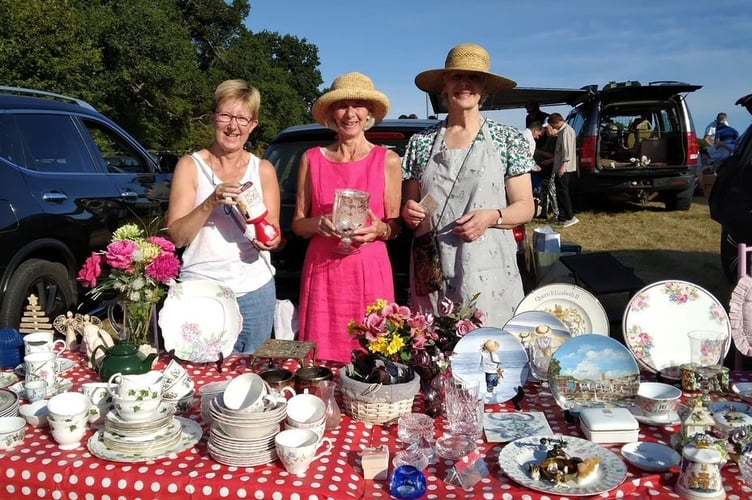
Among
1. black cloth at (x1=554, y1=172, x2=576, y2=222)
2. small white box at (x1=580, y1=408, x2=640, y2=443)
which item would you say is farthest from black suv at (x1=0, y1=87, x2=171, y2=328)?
black cloth at (x1=554, y1=172, x2=576, y2=222)

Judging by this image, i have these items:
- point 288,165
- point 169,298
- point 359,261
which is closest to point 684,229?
point 288,165

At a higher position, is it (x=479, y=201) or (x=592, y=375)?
(x=479, y=201)

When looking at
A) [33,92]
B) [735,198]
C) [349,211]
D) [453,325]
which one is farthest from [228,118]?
[735,198]

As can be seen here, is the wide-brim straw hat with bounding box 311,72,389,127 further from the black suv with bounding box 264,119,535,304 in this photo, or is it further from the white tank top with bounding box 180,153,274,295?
the black suv with bounding box 264,119,535,304

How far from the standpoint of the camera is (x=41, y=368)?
6.72 ft

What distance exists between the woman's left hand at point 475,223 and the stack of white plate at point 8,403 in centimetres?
171

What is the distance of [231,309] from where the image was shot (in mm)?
2438

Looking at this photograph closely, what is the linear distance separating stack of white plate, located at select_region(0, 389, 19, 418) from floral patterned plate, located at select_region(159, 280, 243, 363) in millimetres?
554

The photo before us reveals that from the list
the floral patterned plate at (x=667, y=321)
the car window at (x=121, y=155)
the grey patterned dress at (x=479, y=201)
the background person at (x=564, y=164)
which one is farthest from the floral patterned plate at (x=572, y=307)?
the background person at (x=564, y=164)

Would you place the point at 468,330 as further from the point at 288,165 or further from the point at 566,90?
the point at 566,90

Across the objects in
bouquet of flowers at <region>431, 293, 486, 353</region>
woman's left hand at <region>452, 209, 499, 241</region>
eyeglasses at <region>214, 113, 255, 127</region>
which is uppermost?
eyeglasses at <region>214, 113, 255, 127</region>

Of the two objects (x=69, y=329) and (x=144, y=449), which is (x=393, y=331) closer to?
(x=144, y=449)

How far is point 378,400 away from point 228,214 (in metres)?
1.20

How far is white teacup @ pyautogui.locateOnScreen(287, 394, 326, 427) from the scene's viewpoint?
165cm
